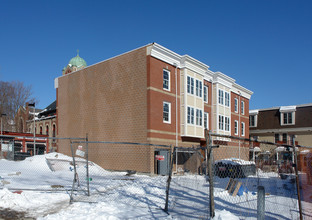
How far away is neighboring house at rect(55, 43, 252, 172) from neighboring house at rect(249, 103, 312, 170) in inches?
649

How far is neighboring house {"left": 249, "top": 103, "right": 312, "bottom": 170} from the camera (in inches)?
1644

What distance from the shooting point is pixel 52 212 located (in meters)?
7.87

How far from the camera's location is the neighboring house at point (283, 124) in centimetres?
4175

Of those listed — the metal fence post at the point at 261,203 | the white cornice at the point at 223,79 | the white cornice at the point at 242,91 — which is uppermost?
the white cornice at the point at 223,79

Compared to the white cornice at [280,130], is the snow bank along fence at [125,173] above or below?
below

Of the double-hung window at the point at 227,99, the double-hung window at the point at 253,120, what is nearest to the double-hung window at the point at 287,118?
A: the double-hung window at the point at 253,120

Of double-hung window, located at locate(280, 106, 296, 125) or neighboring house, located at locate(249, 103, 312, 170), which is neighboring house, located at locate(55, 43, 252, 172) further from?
double-hung window, located at locate(280, 106, 296, 125)

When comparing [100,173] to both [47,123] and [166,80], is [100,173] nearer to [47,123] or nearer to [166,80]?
[166,80]

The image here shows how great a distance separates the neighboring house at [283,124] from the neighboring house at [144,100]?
16497mm

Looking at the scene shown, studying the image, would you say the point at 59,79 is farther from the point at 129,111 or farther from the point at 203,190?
the point at 203,190

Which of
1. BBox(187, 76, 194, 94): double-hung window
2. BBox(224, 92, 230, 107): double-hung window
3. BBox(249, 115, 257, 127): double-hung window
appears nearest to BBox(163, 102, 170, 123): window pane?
BBox(187, 76, 194, 94): double-hung window

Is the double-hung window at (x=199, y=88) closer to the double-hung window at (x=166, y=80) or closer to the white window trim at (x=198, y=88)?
the white window trim at (x=198, y=88)

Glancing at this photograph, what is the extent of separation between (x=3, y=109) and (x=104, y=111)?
36.6 meters

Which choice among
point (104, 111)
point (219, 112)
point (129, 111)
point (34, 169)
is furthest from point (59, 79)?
point (219, 112)
